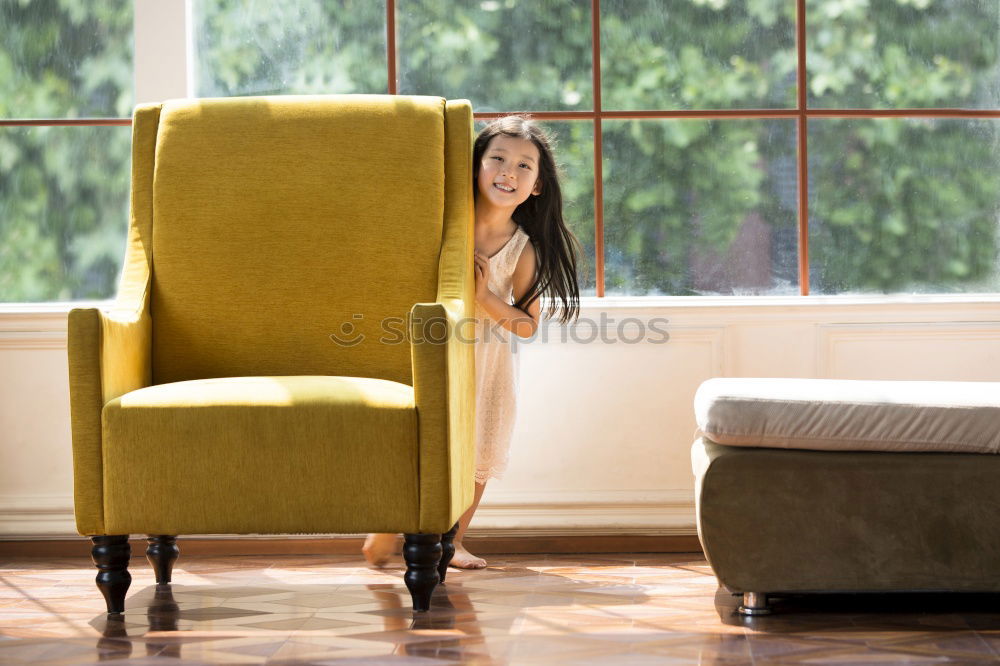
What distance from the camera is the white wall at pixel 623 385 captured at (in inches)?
113

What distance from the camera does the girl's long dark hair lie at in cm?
264

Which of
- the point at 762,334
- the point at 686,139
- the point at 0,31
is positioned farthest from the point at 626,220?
the point at 0,31

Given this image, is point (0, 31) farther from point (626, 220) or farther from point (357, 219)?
point (626, 220)

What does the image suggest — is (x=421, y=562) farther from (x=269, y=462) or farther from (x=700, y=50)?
(x=700, y=50)

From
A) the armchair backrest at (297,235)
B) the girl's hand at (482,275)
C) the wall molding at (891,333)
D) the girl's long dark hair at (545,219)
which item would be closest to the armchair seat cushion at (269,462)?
the armchair backrest at (297,235)

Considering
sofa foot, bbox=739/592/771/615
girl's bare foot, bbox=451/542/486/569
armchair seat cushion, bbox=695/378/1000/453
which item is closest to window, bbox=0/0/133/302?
girl's bare foot, bbox=451/542/486/569

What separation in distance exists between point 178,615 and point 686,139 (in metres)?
1.80

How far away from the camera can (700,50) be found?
2.99 metres

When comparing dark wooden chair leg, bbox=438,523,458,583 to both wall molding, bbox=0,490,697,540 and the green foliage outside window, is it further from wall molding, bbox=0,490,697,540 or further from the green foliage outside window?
the green foliage outside window

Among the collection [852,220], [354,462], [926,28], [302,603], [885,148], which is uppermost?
[926,28]

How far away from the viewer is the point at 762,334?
288cm

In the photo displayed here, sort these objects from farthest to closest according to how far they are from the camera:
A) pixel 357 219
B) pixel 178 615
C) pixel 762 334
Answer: pixel 762 334 → pixel 357 219 → pixel 178 615

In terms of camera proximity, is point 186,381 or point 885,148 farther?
point 885,148

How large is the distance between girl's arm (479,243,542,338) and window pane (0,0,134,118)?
1206mm
